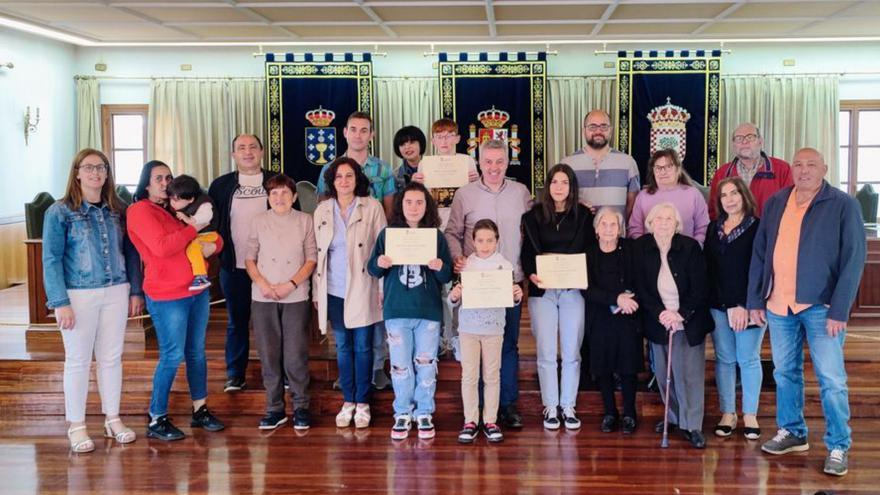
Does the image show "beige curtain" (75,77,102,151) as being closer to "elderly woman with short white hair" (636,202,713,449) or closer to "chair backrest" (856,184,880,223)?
"elderly woman with short white hair" (636,202,713,449)

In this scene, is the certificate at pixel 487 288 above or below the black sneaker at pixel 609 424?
above

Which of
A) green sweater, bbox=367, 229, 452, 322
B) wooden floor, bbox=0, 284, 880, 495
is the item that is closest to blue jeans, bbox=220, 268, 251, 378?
wooden floor, bbox=0, 284, 880, 495

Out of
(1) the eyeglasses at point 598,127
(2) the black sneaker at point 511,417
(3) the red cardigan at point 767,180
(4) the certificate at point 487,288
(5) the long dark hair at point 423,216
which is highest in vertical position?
(1) the eyeglasses at point 598,127

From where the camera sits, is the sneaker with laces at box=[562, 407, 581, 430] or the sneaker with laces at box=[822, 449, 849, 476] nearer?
the sneaker with laces at box=[822, 449, 849, 476]

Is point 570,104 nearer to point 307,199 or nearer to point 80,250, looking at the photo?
point 307,199

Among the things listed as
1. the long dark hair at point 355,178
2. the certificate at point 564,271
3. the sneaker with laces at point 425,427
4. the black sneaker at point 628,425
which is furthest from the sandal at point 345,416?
the black sneaker at point 628,425

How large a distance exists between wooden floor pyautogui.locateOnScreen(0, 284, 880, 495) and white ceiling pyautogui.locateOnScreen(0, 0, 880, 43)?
3.84 meters

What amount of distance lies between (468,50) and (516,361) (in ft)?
21.8

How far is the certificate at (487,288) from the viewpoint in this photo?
12.5 ft

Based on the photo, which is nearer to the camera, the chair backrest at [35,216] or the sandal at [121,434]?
the sandal at [121,434]

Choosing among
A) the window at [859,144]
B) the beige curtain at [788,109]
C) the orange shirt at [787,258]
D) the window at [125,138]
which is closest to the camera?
the orange shirt at [787,258]

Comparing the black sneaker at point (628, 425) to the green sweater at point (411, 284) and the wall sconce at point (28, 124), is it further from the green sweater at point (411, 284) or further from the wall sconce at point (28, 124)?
the wall sconce at point (28, 124)

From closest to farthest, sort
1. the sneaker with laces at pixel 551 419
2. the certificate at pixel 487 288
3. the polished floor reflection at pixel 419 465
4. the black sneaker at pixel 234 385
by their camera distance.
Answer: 1. the polished floor reflection at pixel 419 465
2. the certificate at pixel 487 288
3. the sneaker with laces at pixel 551 419
4. the black sneaker at pixel 234 385

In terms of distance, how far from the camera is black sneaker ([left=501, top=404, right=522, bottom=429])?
4184 mm
